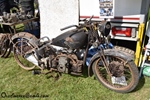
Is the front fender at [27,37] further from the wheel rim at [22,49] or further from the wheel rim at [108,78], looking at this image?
the wheel rim at [108,78]

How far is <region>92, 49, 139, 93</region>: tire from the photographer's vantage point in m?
2.50

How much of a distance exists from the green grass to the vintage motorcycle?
134 mm

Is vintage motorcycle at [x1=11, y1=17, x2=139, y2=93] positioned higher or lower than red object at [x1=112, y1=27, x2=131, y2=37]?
lower

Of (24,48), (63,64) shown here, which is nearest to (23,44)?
(24,48)

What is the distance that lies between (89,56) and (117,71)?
2.03ft

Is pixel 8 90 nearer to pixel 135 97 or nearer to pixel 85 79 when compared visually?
pixel 85 79

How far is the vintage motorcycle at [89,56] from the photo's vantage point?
2.58 meters

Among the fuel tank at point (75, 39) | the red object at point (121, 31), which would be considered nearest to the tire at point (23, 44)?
the fuel tank at point (75, 39)

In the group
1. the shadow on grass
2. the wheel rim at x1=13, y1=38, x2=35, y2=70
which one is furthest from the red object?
the wheel rim at x1=13, y1=38, x2=35, y2=70

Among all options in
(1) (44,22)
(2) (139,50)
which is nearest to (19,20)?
(1) (44,22)

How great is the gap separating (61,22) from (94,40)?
114cm

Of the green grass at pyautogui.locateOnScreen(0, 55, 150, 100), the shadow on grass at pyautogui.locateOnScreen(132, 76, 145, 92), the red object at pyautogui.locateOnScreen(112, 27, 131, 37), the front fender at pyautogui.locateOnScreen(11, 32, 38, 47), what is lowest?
the green grass at pyautogui.locateOnScreen(0, 55, 150, 100)

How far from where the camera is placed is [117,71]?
264 centimetres

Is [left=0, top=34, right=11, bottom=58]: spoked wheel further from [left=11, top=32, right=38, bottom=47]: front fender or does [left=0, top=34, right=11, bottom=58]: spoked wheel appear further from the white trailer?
the white trailer
